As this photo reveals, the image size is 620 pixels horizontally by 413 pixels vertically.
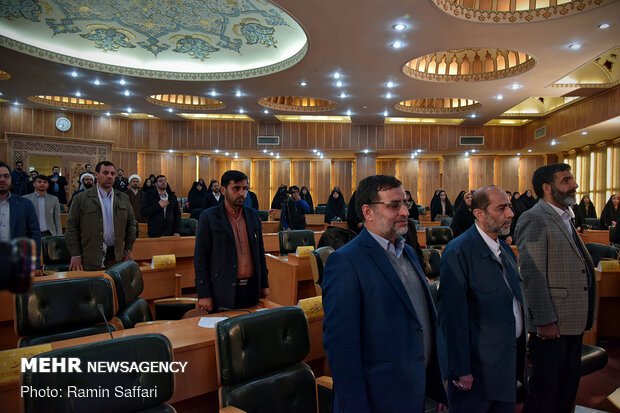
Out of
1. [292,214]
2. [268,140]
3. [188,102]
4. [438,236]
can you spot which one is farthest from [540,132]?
[188,102]

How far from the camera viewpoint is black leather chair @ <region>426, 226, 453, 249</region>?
611 centimetres

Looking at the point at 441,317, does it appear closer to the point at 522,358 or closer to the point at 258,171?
the point at 522,358

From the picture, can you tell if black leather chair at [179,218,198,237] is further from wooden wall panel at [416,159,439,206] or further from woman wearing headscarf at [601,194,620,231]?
wooden wall panel at [416,159,439,206]

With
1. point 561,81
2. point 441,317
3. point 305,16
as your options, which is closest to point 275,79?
point 305,16

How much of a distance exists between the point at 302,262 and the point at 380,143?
1112 cm

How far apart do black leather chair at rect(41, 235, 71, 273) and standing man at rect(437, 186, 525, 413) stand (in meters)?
4.16

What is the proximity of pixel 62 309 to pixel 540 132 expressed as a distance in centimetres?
1487

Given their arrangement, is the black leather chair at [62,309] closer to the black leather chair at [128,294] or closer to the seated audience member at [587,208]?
the black leather chair at [128,294]

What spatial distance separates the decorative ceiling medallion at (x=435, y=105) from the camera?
12.2 meters

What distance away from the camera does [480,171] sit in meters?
16.4

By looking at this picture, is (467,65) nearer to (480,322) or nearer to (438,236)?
(438,236)

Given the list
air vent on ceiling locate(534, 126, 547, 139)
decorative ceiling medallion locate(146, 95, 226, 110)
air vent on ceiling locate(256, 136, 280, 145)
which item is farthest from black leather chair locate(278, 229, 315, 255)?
air vent on ceiling locate(534, 126, 547, 139)

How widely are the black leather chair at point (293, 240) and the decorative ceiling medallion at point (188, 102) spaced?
311 inches

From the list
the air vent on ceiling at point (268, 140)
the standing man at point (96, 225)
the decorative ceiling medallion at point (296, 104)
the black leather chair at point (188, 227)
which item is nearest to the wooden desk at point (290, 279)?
the standing man at point (96, 225)
